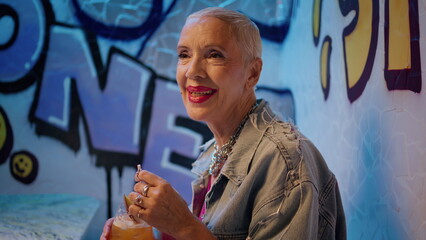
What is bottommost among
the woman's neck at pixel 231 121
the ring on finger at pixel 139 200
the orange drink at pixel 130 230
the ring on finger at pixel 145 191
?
the orange drink at pixel 130 230

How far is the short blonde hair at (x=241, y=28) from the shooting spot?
4.69 feet

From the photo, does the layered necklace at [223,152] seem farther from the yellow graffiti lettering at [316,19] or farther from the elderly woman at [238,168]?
the yellow graffiti lettering at [316,19]

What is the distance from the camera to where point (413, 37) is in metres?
1.30

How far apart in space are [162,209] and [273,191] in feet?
0.95

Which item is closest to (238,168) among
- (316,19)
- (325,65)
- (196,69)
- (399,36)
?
(196,69)

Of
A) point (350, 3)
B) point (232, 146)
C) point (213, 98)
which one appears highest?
point (350, 3)

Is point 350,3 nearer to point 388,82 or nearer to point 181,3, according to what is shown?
point 388,82

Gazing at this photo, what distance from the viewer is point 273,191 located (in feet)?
3.96

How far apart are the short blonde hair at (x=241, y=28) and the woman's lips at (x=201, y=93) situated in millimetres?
154

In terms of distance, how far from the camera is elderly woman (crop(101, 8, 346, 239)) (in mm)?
1196

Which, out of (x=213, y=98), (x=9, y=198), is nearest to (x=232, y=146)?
(x=213, y=98)

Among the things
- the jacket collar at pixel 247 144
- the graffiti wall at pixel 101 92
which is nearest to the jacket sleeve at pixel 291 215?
the jacket collar at pixel 247 144

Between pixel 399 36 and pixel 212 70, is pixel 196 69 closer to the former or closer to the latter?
pixel 212 70

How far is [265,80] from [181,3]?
83 cm
